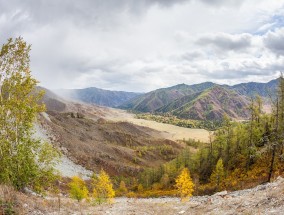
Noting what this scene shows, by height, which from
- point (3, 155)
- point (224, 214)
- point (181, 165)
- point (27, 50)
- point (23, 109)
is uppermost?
point (27, 50)

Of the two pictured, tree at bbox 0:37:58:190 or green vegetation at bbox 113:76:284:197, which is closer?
tree at bbox 0:37:58:190

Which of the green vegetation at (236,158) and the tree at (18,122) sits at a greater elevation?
the tree at (18,122)

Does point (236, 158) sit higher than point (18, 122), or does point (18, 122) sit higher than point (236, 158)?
point (18, 122)

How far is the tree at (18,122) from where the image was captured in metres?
28.4

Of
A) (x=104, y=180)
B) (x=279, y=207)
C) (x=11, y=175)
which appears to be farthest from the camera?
(x=104, y=180)

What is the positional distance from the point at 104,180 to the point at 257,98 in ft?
184

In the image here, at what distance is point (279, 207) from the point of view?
67.7 ft

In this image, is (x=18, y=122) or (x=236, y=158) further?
(x=236, y=158)

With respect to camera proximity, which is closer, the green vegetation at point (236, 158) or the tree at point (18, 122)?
the tree at point (18, 122)

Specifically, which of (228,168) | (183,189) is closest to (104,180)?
(183,189)

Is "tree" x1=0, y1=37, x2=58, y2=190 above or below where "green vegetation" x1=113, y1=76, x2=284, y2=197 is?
above

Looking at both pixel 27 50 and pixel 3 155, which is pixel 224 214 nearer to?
pixel 3 155

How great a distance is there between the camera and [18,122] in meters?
29.0

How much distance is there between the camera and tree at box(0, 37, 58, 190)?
28.4 m
